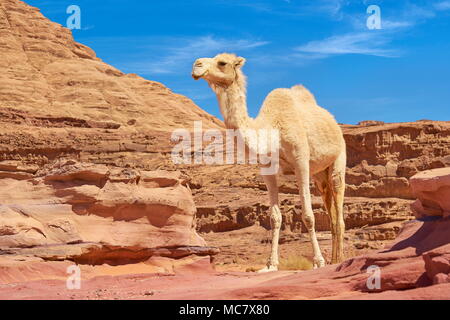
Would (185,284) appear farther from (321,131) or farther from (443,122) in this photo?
Answer: (443,122)

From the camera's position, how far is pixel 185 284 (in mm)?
10914

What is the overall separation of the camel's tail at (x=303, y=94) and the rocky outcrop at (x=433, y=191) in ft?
18.1

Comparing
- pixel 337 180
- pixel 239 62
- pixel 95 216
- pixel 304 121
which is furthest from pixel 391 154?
pixel 239 62

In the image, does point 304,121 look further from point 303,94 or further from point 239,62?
point 239,62

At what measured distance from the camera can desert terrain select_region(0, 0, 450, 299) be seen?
834 centimetres

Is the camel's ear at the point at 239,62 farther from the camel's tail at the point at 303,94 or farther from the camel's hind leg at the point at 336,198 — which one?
the camel's hind leg at the point at 336,198

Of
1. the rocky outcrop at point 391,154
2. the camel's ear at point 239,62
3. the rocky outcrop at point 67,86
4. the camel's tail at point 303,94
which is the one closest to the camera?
the camel's ear at point 239,62

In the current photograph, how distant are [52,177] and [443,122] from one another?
114 ft

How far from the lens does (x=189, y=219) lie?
1511 centimetres

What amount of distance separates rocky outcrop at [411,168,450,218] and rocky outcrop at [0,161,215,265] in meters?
6.67

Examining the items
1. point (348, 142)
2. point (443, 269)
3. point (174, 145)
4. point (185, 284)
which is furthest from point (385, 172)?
point (443, 269)

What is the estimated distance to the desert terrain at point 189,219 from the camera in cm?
834

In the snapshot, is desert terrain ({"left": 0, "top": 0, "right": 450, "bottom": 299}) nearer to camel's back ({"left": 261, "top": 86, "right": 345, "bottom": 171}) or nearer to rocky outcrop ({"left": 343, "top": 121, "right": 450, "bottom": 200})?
rocky outcrop ({"left": 343, "top": 121, "right": 450, "bottom": 200})

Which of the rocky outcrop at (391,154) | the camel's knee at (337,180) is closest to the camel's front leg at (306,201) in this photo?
the camel's knee at (337,180)
